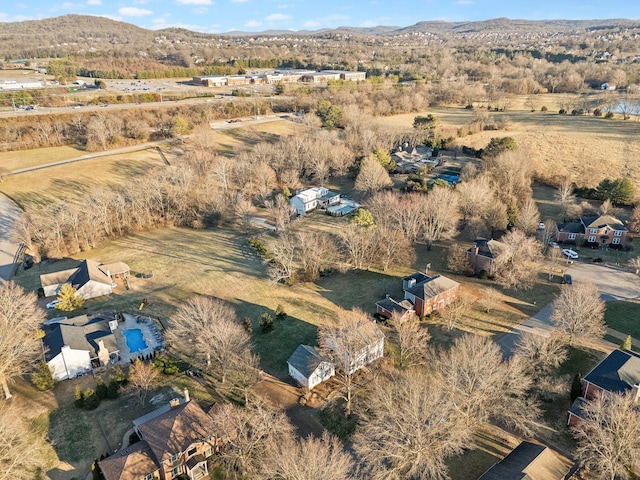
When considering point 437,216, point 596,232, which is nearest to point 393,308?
point 437,216

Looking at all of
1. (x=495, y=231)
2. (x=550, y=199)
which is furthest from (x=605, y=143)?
(x=495, y=231)

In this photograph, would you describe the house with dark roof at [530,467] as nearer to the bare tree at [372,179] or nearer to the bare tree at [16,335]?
the bare tree at [16,335]

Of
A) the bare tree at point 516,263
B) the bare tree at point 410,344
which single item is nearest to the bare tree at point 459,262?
the bare tree at point 516,263

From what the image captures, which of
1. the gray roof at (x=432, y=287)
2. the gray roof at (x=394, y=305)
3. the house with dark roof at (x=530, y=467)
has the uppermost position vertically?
the gray roof at (x=432, y=287)

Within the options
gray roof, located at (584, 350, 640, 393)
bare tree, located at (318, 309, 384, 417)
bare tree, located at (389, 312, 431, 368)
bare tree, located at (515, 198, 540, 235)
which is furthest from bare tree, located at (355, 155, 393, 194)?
gray roof, located at (584, 350, 640, 393)

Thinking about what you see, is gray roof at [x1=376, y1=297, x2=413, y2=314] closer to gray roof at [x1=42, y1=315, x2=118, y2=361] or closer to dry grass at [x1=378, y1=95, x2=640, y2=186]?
gray roof at [x1=42, y1=315, x2=118, y2=361]

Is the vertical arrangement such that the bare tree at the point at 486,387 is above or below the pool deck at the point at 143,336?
above

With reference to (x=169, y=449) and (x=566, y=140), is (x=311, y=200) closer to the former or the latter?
(x=169, y=449)

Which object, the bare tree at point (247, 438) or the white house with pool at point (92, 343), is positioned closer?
the bare tree at point (247, 438)
